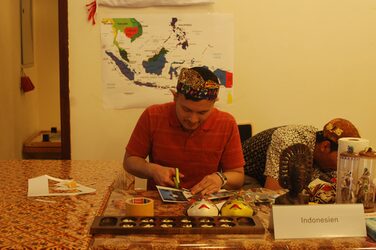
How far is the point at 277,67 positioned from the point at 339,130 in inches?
34.7

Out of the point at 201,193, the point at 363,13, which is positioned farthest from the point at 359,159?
the point at 363,13

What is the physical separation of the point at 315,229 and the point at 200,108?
80 centimetres

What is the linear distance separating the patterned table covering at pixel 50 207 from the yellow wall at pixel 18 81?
1.53 metres

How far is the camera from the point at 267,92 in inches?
116

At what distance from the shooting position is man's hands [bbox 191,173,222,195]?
175 centimetres

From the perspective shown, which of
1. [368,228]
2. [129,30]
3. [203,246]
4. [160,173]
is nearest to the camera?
[203,246]

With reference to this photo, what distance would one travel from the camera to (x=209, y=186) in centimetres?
178

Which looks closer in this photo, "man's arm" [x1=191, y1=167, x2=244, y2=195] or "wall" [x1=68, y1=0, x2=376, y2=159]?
"man's arm" [x1=191, y1=167, x2=244, y2=195]

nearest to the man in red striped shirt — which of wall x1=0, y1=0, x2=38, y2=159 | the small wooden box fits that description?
wall x1=0, y1=0, x2=38, y2=159

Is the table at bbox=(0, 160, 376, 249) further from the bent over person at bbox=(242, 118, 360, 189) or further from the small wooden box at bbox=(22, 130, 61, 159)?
the small wooden box at bbox=(22, 130, 61, 159)

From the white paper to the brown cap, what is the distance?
1138 mm

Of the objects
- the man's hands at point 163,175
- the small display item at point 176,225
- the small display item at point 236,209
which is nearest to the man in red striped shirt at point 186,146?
the man's hands at point 163,175

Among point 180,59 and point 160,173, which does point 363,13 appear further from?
point 160,173

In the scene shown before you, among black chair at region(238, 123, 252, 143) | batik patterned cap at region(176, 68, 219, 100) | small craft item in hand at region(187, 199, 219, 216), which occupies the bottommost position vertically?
small craft item in hand at region(187, 199, 219, 216)
